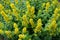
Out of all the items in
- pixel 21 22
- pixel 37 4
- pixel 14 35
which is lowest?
pixel 14 35

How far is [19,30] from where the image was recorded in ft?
6.93

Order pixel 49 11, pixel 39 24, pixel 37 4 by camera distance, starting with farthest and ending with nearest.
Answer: pixel 37 4 → pixel 49 11 → pixel 39 24

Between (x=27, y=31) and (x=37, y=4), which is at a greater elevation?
(x=37, y=4)

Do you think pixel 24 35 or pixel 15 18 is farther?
pixel 15 18

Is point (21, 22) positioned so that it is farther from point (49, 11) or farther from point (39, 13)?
point (49, 11)

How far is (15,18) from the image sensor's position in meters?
2.22

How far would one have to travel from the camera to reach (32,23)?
201 cm

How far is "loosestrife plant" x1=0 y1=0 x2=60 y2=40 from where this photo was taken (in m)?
1.97

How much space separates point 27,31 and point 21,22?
0.16 m

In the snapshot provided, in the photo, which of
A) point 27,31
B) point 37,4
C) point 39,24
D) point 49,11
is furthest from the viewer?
point 37,4

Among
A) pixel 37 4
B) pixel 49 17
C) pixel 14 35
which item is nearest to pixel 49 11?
pixel 49 17

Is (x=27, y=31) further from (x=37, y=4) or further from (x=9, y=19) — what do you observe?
(x=37, y=4)

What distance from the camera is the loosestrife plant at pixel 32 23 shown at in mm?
1971

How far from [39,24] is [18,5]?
0.67m
